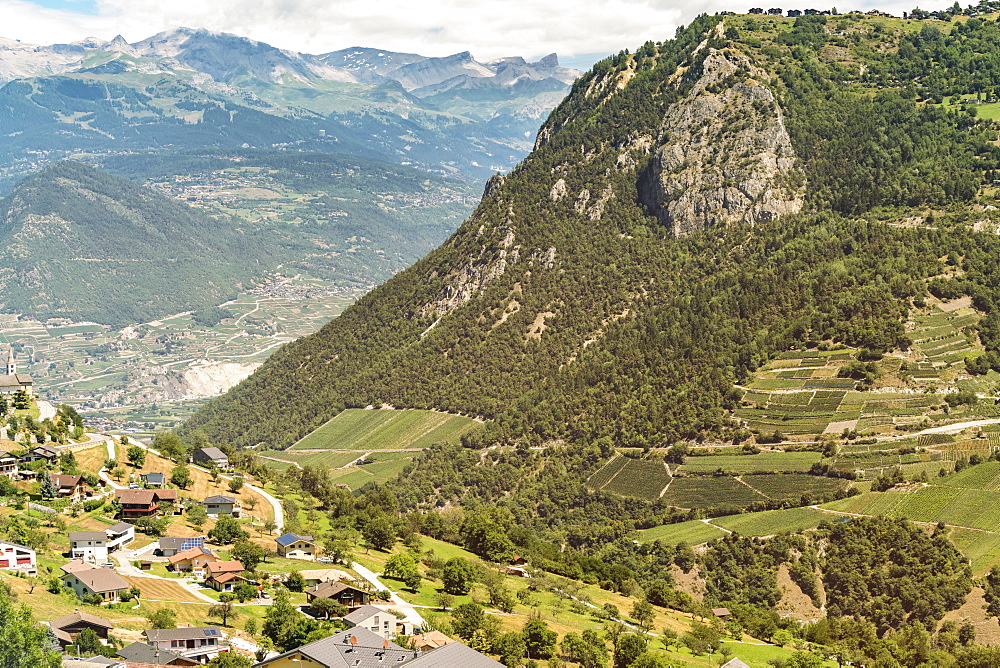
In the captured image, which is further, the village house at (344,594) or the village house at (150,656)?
the village house at (344,594)

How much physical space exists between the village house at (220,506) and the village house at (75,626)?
5895 centimetres

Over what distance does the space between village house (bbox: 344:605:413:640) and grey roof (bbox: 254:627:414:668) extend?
10.7 m

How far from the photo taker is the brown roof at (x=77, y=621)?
100 metres

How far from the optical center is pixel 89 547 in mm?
128375

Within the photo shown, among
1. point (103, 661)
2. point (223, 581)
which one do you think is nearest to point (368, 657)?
point (103, 661)

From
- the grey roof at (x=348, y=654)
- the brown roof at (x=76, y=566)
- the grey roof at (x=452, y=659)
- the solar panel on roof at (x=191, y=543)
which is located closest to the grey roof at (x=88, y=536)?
the brown roof at (x=76, y=566)

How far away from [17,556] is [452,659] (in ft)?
168

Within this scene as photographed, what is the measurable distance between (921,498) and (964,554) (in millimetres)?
16804

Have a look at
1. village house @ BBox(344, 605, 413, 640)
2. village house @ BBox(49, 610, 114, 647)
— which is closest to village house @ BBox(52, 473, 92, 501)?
village house @ BBox(49, 610, 114, 647)

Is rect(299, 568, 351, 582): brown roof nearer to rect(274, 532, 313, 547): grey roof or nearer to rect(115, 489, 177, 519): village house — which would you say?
rect(274, 532, 313, 547): grey roof

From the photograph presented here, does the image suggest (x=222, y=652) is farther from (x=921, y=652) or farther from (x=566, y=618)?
(x=921, y=652)

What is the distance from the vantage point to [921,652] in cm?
14275

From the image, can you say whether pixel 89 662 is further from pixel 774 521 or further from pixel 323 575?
pixel 774 521

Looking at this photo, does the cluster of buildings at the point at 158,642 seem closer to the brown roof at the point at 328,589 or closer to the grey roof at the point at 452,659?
the brown roof at the point at 328,589
